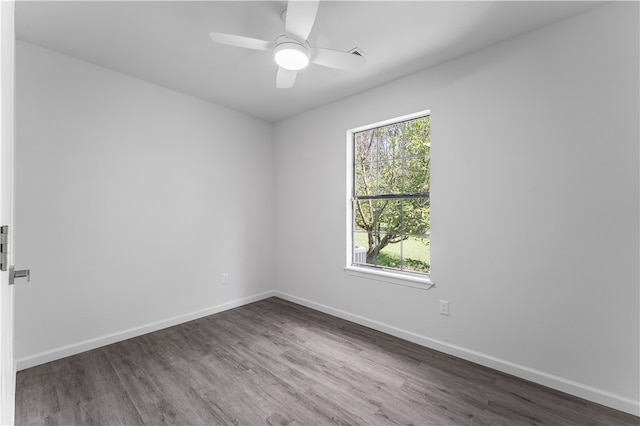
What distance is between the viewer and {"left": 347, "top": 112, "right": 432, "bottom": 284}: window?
9.52ft

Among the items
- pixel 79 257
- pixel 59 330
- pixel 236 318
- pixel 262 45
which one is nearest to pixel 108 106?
pixel 79 257

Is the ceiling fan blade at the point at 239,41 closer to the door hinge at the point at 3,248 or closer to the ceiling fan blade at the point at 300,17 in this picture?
the ceiling fan blade at the point at 300,17

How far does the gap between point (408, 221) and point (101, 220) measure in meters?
3.03

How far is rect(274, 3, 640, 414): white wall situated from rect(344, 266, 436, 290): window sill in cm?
6

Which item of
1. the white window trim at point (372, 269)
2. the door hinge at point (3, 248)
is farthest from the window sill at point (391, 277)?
the door hinge at point (3, 248)

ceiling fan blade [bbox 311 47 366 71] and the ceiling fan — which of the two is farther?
ceiling fan blade [bbox 311 47 366 71]

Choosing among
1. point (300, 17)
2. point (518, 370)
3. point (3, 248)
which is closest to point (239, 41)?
point (300, 17)

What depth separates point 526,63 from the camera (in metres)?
2.21

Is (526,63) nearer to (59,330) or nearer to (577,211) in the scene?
(577,211)

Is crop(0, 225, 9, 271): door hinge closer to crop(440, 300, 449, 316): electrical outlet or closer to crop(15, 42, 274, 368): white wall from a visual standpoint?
crop(15, 42, 274, 368): white wall

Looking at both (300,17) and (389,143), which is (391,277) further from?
(300,17)

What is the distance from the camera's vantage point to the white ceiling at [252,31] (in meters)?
1.95

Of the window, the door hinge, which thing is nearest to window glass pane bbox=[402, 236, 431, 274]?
the window

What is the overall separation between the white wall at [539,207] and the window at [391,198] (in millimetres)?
177
